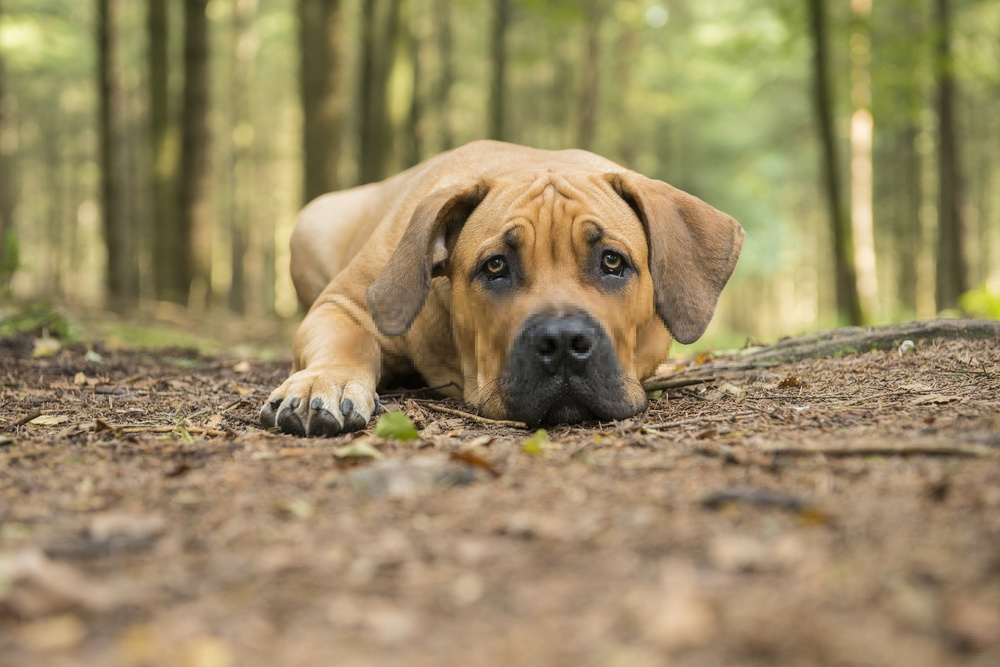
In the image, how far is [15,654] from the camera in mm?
1526

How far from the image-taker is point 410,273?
13.6 ft

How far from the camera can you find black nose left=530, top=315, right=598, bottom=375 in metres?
3.51

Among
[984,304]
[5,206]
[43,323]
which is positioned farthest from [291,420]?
[5,206]

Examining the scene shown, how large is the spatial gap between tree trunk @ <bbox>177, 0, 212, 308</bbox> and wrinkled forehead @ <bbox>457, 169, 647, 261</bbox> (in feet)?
31.4

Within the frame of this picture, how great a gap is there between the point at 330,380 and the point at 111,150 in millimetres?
12211

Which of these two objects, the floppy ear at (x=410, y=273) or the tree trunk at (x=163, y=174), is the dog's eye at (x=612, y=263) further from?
the tree trunk at (x=163, y=174)

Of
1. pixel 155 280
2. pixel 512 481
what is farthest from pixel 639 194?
pixel 155 280

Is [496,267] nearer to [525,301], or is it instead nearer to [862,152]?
[525,301]

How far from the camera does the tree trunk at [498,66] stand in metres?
17.4

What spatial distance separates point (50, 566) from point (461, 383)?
2.75 metres

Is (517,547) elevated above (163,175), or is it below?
below

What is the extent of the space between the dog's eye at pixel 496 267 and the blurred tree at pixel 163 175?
9.93 meters

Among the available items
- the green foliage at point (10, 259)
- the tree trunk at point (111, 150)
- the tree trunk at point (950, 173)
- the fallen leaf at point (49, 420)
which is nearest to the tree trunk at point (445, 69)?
the tree trunk at point (111, 150)

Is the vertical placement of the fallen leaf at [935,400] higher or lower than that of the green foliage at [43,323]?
lower
